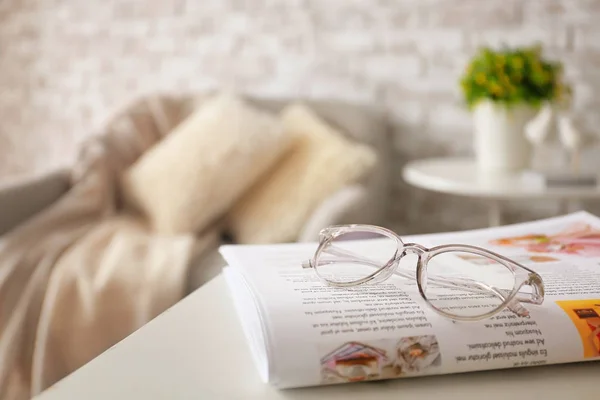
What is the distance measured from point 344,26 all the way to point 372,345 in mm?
1889

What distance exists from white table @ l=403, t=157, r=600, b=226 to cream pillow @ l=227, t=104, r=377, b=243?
182mm

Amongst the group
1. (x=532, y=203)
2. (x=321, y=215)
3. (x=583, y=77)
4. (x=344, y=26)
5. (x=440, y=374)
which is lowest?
(x=532, y=203)

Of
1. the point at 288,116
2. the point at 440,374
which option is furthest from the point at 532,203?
the point at 440,374

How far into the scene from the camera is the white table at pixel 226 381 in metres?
0.42

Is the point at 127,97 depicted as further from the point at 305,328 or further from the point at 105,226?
the point at 305,328

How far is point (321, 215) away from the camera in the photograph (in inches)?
60.9

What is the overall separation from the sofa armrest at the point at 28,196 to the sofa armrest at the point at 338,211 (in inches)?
28.9

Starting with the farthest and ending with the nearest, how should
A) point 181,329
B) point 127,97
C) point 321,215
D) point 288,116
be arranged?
point 127,97 → point 288,116 → point 321,215 → point 181,329

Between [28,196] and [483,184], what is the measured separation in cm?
118

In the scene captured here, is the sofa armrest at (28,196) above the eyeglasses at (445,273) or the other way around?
the other way around

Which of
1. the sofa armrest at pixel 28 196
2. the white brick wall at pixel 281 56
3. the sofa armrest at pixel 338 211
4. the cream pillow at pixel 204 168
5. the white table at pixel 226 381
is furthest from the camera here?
the white brick wall at pixel 281 56

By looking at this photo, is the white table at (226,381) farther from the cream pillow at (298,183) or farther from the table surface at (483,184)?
the cream pillow at (298,183)

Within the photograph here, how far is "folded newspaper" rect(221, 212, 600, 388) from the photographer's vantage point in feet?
1.39

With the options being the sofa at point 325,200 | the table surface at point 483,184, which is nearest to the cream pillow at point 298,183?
the sofa at point 325,200
